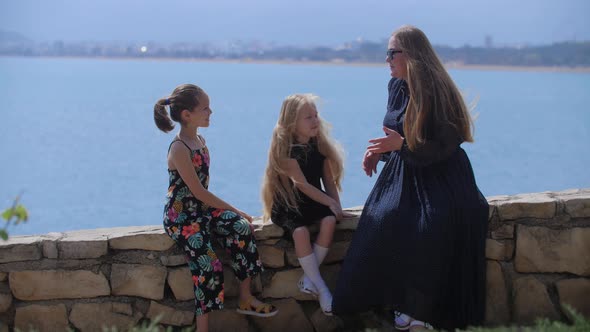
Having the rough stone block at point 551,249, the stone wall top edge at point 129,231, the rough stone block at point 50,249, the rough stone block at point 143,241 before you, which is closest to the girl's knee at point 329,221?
the stone wall top edge at point 129,231

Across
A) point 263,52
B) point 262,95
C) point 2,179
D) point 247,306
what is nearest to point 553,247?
point 247,306

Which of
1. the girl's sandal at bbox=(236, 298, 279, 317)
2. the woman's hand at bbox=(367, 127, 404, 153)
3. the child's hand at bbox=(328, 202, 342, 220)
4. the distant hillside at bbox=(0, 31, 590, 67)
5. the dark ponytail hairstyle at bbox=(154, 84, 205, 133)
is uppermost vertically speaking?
the dark ponytail hairstyle at bbox=(154, 84, 205, 133)

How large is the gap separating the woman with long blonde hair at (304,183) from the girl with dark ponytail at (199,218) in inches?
6.3

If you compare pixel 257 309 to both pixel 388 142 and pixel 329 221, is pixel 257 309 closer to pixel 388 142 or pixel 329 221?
pixel 329 221

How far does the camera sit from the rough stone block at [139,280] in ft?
10.6

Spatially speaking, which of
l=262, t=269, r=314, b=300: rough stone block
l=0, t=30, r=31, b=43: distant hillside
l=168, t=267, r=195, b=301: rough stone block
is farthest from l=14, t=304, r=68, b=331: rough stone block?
l=0, t=30, r=31, b=43: distant hillside

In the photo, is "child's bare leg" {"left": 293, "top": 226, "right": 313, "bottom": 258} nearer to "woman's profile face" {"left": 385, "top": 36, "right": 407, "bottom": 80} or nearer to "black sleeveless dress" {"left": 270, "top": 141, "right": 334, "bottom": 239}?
"black sleeveless dress" {"left": 270, "top": 141, "right": 334, "bottom": 239}

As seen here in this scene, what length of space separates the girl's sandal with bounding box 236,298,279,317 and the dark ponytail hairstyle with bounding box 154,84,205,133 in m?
0.73

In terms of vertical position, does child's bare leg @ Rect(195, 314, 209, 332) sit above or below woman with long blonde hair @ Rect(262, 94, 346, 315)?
below

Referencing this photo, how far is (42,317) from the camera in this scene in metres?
3.24

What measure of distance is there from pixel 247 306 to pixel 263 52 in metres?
37.5

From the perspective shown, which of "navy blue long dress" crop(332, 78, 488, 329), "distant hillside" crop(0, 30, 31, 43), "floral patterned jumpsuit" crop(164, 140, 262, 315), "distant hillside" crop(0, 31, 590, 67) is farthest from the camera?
"distant hillside" crop(0, 30, 31, 43)

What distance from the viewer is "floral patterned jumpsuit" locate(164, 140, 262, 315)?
3111 mm

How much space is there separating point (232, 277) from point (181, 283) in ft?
0.65
